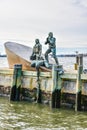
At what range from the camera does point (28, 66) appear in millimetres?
23797

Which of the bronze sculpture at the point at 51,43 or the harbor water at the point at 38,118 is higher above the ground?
the bronze sculpture at the point at 51,43

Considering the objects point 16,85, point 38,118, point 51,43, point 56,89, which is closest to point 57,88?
point 56,89

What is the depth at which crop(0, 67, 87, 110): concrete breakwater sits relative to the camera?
1794 centimetres

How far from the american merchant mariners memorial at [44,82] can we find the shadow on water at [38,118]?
2.28 ft

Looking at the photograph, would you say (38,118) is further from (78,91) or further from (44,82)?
(44,82)

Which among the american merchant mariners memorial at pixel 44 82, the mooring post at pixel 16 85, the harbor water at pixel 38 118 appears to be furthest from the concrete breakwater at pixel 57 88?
the harbor water at pixel 38 118

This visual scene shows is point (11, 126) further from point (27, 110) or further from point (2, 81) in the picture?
point (2, 81)

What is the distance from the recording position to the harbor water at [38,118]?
14703mm

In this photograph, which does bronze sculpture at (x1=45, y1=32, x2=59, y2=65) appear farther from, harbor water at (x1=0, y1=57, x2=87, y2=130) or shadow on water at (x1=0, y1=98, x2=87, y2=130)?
shadow on water at (x1=0, y1=98, x2=87, y2=130)

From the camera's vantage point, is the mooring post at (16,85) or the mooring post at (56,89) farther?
the mooring post at (16,85)

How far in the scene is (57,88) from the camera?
741 inches

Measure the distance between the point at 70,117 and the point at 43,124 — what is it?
1.96m

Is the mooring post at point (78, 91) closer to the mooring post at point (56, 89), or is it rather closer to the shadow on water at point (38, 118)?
the shadow on water at point (38, 118)

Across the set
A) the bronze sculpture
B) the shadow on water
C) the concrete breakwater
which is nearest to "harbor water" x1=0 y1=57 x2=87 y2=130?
the shadow on water
